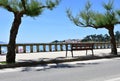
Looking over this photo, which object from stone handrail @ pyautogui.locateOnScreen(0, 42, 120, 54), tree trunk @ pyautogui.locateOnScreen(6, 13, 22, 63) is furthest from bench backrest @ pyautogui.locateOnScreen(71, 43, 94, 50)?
tree trunk @ pyautogui.locateOnScreen(6, 13, 22, 63)

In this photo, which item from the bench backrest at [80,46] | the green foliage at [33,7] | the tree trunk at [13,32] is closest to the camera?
the tree trunk at [13,32]

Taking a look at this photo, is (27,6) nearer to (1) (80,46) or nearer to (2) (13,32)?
(2) (13,32)

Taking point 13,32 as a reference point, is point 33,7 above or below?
Result: above

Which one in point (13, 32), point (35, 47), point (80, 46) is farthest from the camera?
point (35, 47)

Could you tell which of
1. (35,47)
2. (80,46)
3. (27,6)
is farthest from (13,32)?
(35,47)

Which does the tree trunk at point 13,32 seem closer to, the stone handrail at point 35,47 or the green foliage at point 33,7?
the green foliage at point 33,7

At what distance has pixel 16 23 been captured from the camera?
22.7 metres

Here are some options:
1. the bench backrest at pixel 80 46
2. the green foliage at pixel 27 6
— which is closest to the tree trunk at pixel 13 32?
the green foliage at pixel 27 6

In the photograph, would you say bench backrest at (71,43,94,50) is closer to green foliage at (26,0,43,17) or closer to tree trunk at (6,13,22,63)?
green foliage at (26,0,43,17)

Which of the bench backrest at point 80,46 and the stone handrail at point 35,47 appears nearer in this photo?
the bench backrest at point 80,46

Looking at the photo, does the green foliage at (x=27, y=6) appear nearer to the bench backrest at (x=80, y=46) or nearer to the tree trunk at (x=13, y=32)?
the tree trunk at (x=13, y=32)

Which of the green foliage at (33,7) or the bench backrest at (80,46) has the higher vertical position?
the green foliage at (33,7)

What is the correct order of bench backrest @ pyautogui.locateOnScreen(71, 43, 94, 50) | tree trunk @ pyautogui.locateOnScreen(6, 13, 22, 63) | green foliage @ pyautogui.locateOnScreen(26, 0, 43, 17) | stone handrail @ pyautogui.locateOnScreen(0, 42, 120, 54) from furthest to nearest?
stone handrail @ pyautogui.locateOnScreen(0, 42, 120, 54) < bench backrest @ pyautogui.locateOnScreen(71, 43, 94, 50) < green foliage @ pyautogui.locateOnScreen(26, 0, 43, 17) < tree trunk @ pyautogui.locateOnScreen(6, 13, 22, 63)

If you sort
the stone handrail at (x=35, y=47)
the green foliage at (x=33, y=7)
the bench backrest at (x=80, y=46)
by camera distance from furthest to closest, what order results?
A: the stone handrail at (x=35, y=47) → the bench backrest at (x=80, y=46) → the green foliage at (x=33, y=7)
